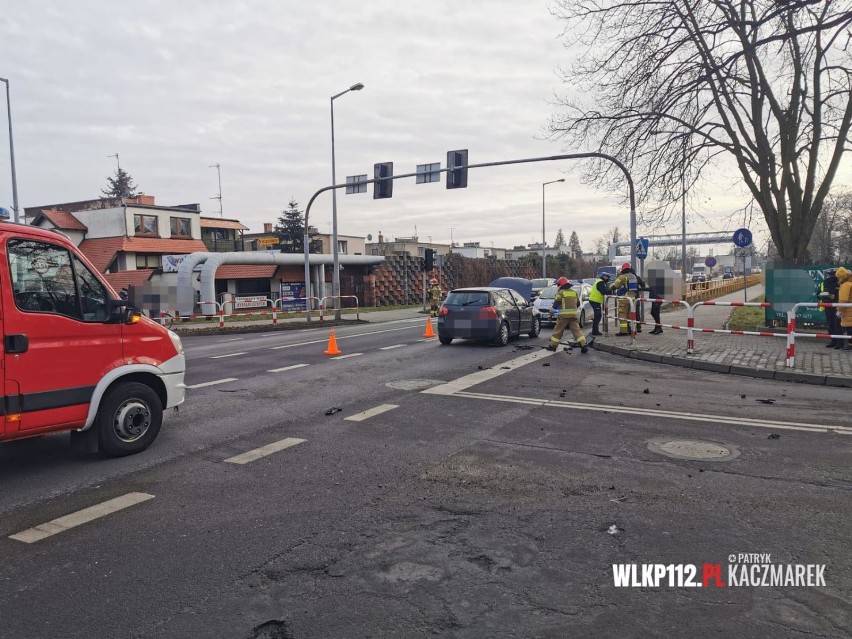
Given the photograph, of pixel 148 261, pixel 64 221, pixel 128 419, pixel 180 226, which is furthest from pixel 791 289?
pixel 64 221

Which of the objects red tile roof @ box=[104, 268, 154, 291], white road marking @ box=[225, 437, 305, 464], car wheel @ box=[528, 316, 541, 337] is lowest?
white road marking @ box=[225, 437, 305, 464]

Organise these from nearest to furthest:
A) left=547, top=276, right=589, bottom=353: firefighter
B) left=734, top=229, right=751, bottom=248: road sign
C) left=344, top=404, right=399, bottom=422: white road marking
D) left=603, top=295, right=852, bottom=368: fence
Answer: left=344, top=404, right=399, bottom=422: white road marking
left=603, top=295, right=852, bottom=368: fence
left=547, top=276, right=589, bottom=353: firefighter
left=734, top=229, right=751, bottom=248: road sign

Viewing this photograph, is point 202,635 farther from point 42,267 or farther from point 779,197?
point 779,197

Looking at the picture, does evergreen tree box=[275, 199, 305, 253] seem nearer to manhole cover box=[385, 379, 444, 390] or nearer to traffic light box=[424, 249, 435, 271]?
traffic light box=[424, 249, 435, 271]

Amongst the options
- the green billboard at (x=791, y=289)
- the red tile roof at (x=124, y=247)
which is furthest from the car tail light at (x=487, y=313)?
the red tile roof at (x=124, y=247)

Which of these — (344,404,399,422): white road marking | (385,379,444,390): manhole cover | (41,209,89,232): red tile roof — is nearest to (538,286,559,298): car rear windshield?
(385,379,444,390): manhole cover

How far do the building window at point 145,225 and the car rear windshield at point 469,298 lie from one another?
110 ft

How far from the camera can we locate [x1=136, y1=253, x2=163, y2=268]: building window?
41062 millimetres

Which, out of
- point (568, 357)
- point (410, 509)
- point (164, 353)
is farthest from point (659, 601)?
point (568, 357)

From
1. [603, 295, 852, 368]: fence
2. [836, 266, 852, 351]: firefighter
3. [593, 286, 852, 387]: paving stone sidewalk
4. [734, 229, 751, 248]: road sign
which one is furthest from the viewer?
[734, 229, 751, 248]: road sign

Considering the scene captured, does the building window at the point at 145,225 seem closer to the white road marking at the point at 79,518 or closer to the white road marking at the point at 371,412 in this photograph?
the white road marking at the point at 371,412

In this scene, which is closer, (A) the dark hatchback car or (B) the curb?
(B) the curb

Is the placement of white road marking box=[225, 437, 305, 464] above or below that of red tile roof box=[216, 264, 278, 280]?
below

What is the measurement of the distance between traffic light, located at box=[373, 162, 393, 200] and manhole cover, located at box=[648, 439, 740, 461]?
63.2 feet
